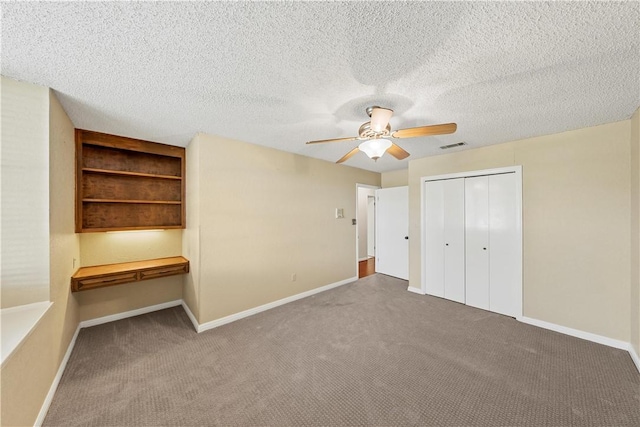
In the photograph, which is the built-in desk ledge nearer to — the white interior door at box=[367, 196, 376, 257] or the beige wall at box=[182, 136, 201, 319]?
the beige wall at box=[182, 136, 201, 319]

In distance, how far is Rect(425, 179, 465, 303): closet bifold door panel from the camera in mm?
3697

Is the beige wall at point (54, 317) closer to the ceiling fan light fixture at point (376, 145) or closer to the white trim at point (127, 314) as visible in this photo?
the white trim at point (127, 314)

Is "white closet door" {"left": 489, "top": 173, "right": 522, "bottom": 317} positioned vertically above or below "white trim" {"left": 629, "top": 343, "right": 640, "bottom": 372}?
above

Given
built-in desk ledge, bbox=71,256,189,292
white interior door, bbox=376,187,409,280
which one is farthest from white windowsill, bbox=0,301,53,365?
white interior door, bbox=376,187,409,280

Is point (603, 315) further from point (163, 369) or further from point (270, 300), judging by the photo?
point (163, 369)

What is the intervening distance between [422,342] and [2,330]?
3.29 m

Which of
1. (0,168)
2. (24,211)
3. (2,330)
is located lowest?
(2,330)

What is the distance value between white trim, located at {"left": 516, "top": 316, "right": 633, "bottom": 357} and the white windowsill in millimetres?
4630

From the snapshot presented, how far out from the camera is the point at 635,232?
7.65 feet

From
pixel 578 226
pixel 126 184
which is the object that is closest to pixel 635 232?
pixel 578 226

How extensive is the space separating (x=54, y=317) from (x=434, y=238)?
4.55m

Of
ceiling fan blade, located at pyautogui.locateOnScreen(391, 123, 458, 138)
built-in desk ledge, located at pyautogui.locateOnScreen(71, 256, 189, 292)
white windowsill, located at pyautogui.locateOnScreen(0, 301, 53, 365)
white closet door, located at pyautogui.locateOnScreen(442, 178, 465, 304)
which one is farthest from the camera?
white closet door, located at pyautogui.locateOnScreen(442, 178, 465, 304)

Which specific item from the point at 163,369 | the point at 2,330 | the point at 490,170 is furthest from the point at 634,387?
the point at 2,330

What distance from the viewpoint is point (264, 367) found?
2.18 m
